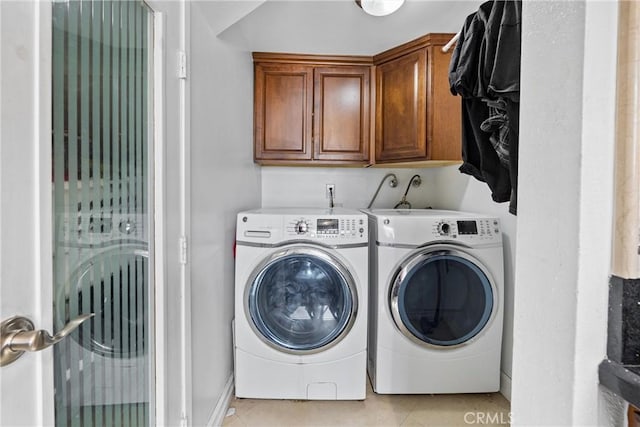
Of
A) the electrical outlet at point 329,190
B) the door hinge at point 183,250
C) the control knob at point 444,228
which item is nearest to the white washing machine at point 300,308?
the control knob at point 444,228

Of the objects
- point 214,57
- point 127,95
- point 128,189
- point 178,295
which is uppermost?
point 214,57

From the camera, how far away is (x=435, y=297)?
1.78m

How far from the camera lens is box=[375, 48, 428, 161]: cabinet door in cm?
215

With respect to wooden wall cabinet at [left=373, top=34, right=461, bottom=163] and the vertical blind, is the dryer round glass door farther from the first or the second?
the vertical blind

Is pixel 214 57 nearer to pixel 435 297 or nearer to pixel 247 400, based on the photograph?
pixel 435 297

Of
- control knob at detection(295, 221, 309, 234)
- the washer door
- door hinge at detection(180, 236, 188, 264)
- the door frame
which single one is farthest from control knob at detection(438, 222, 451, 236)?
the door frame

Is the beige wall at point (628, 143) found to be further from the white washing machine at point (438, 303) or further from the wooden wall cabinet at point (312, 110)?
the wooden wall cabinet at point (312, 110)

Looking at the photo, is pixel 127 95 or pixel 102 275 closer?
pixel 102 275

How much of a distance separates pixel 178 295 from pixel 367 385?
54.2 inches

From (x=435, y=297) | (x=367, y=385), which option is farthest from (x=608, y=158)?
(x=367, y=385)

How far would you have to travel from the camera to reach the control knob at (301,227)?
1.76 m

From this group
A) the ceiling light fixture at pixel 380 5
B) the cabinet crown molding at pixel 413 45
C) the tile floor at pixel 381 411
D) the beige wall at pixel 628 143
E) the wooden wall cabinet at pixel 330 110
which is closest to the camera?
the beige wall at pixel 628 143

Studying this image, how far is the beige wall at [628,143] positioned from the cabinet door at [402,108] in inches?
69.5

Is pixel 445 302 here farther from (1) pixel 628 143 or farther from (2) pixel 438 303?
(1) pixel 628 143
